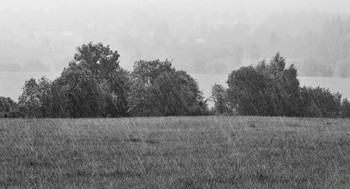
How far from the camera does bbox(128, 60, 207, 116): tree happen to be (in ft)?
221

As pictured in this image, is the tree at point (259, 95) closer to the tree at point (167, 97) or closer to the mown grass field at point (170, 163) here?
the tree at point (167, 97)

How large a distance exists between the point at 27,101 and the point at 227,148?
2060 inches

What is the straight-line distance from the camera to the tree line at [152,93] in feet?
203

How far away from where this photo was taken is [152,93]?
228ft

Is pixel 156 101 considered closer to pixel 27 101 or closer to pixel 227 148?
pixel 27 101

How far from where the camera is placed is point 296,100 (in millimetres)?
82438

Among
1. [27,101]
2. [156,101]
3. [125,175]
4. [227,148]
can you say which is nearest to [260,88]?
[156,101]

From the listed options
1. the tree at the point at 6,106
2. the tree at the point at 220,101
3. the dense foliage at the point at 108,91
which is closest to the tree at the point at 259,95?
the tree at the point at 220,101

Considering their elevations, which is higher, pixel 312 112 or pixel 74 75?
pixel 74 75

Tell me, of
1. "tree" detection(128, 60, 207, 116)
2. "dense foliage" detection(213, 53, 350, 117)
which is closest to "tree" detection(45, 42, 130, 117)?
"tree" detection(128, 60, 207, 116)

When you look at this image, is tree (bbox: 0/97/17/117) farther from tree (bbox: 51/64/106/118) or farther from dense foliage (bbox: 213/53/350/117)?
dense foliage (bbox: 213/53/350/117)

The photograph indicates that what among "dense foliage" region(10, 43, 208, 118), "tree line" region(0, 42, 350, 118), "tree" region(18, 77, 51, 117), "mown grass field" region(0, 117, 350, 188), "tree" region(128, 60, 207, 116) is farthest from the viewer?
"tree" region(128, 60, 207, 116)

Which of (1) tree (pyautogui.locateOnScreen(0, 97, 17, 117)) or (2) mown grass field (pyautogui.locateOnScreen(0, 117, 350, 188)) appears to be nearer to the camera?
(2) mown grass field (pyautogui.locateOnScreen(0, 117, 350, 188))

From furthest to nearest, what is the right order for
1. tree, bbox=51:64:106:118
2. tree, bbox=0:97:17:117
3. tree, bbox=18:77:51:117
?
1. tree, bbox=0:97:17:117
2. tree, bbox=18:77:51:117
3. tree, bbox=51:64:106:118
